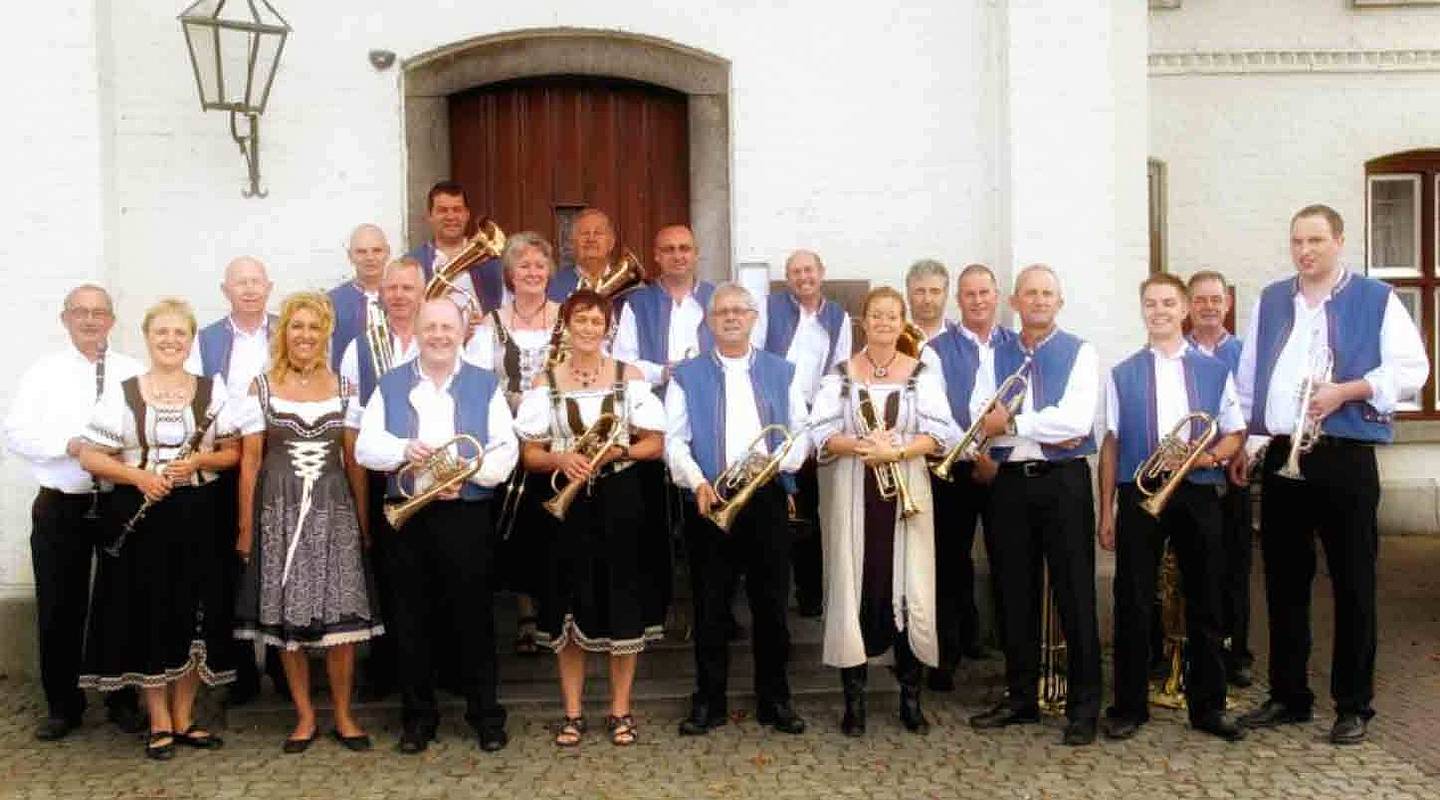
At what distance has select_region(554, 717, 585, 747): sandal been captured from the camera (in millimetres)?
6043

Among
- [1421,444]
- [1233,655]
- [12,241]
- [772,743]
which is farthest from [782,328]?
[1421,444]

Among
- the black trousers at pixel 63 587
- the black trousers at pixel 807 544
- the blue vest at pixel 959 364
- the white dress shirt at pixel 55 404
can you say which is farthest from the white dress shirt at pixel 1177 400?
the black trousers at pixel 63 587

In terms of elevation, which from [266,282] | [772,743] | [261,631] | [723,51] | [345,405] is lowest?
[772,743]

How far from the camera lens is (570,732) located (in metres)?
6.07

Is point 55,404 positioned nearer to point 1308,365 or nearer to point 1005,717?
point 1005,717

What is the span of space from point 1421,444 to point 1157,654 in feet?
18.2

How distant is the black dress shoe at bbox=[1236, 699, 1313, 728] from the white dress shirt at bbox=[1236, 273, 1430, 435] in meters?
1.25

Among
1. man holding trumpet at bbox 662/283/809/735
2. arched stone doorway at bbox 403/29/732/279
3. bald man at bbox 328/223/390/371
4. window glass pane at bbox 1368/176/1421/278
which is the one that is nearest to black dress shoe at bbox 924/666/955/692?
man holding trumpet at bbox 662/283/809/735

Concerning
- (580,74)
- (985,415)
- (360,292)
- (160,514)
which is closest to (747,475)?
(985,415)

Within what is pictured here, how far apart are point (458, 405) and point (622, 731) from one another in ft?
5.19

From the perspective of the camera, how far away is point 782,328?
717 cm

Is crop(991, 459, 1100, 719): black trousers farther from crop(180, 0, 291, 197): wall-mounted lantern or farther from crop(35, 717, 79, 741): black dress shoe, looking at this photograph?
crop(180, 0, 291, 197): wall-mounted lantern

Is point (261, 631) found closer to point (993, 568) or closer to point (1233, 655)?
point (993, 568)

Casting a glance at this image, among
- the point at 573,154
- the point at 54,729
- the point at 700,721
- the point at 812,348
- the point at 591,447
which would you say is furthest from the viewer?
the point at 573,154
